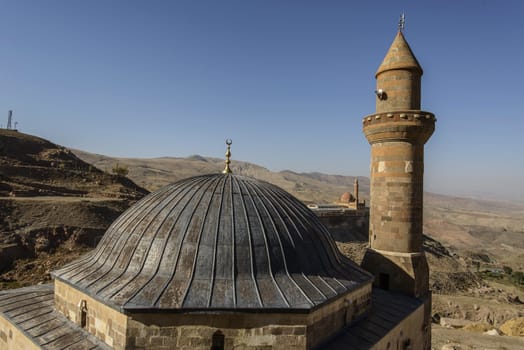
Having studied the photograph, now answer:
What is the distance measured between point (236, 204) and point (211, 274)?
1658 millimetres

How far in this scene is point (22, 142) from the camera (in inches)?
1866

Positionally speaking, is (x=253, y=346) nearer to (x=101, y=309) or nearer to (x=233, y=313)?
(x=233, y=313)

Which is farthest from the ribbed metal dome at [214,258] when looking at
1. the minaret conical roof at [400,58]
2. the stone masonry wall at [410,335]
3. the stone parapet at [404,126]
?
the minaret conical roof at [400,58]

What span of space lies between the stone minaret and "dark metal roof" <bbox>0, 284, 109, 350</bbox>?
8048 millimetres

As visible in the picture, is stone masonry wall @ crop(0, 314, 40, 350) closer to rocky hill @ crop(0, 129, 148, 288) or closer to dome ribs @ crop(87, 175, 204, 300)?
dome ribs @ crop(87, 175, 204, 300)

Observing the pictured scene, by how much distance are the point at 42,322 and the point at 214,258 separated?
3950 mm

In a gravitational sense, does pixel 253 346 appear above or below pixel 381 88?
below

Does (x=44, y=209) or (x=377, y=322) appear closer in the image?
(x=377, y=322)

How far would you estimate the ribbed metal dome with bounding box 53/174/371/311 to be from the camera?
227 inches

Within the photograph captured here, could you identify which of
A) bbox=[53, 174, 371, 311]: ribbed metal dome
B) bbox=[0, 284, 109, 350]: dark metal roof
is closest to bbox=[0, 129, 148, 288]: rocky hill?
bbox=[0, 284, 109, 350]: dark metal roof

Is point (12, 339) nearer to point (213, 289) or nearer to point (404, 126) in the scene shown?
point (213, 289)

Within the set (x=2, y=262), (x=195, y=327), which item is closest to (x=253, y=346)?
(x=195, y=327)

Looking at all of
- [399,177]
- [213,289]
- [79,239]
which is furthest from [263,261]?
[79,239]

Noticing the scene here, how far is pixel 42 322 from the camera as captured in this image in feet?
22.5
